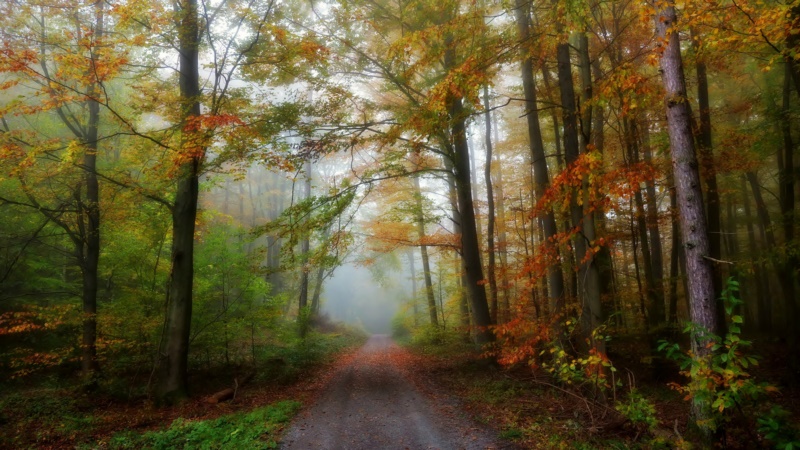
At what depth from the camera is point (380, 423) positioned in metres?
7.80

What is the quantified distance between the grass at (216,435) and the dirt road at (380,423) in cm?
41

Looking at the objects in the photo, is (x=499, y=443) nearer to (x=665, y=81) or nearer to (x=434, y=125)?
(x=434, y=125)

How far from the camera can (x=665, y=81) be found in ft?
19.0

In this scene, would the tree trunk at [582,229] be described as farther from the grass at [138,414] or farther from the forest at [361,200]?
the grass at [138,414]

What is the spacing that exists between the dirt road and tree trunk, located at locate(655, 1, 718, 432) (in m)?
3.54

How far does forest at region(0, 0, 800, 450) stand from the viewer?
6.21 metres

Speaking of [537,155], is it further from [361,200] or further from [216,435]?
[216,435]

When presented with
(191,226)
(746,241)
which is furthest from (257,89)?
(746,241)

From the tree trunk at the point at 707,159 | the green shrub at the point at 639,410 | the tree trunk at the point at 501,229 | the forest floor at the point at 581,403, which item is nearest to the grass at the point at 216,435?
the forest floor at the point at 581,403

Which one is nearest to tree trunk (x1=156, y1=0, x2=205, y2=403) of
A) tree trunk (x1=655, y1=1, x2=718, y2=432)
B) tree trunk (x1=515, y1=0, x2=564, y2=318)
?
tree trunk (x1=515, y1=0, x2=564, y2=318)

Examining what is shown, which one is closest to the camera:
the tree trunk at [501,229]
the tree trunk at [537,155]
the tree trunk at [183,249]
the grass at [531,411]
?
the grass at [531,411]

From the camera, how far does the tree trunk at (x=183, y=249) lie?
9.62 metres

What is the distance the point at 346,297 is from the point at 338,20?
47934mm

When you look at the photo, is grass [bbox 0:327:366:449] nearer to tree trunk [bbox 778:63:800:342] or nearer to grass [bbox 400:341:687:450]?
grass [bbox 400:341:687:450]
